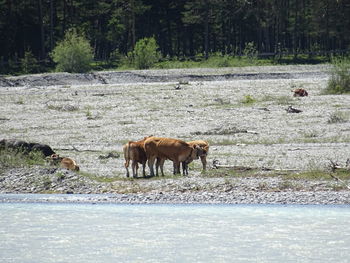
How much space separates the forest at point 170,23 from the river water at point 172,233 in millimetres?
58261

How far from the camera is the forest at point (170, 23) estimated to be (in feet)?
266

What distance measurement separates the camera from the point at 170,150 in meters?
22.0

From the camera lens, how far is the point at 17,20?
83.0 m

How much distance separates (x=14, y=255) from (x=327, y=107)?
81.0 ft

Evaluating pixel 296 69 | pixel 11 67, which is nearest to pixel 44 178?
pixel 296 69

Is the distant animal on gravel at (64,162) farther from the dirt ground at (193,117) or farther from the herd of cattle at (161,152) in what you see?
the herd of cattle at (161,152)

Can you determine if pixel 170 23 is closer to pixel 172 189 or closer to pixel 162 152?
pixel 162 152

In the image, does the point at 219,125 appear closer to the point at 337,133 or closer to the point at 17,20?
the point at 337,133

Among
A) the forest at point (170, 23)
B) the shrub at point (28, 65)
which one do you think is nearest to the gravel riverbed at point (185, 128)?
the shrub at point (28, 65)

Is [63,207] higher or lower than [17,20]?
lower

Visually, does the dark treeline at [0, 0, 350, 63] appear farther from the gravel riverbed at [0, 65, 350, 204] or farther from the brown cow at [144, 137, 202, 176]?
the brown cow at [144, 137, 202, 176]

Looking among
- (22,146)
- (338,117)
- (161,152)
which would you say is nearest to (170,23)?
(338,117)

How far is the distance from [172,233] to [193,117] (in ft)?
66.2

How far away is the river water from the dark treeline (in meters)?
58.9
